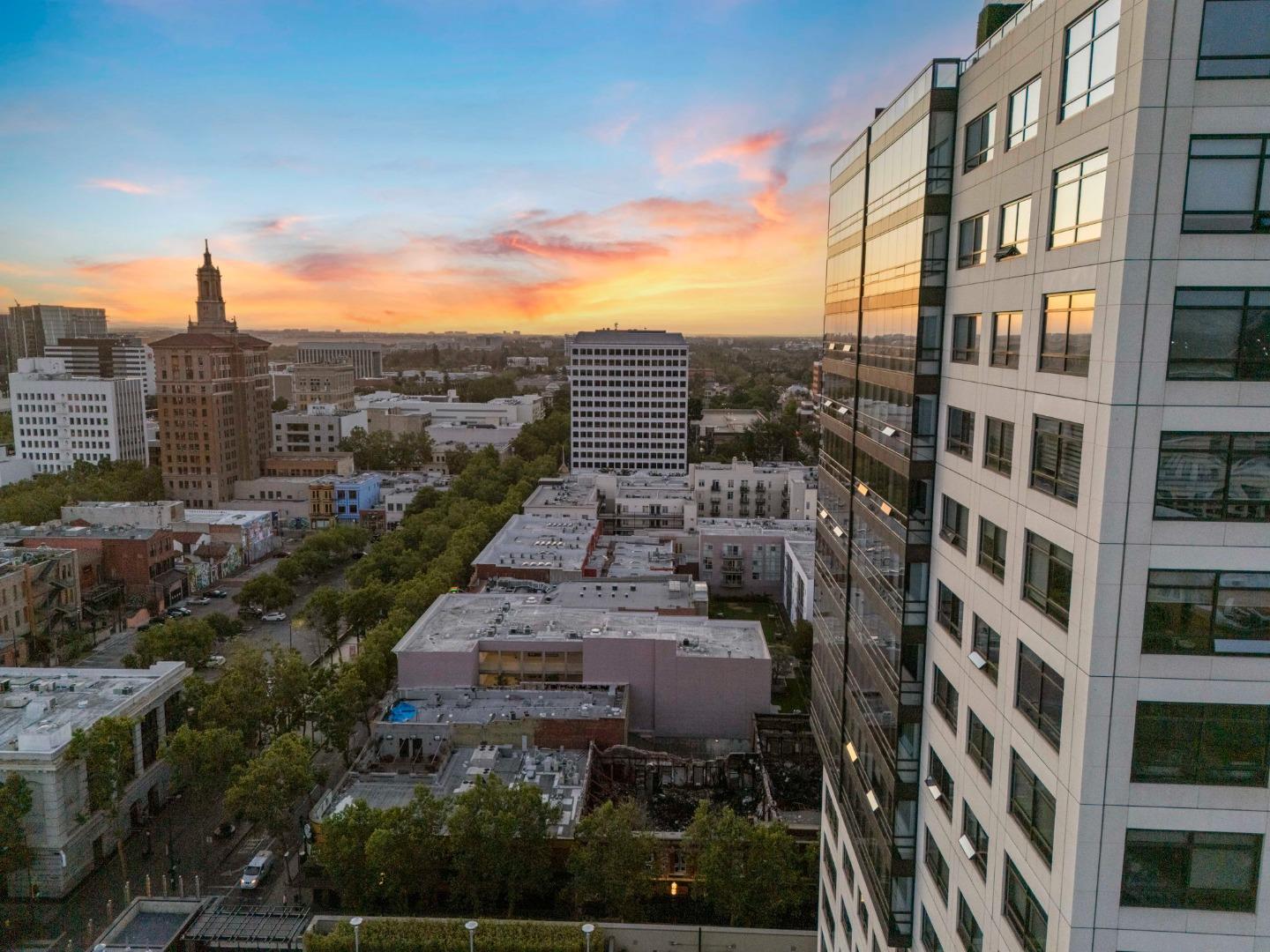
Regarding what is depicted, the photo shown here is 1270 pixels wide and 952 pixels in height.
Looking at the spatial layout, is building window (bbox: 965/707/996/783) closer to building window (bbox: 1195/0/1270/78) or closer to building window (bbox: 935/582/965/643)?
building window (bbox: 935/582/965/643)

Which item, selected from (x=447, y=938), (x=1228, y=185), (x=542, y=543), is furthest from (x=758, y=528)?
(x=1228, y=185)

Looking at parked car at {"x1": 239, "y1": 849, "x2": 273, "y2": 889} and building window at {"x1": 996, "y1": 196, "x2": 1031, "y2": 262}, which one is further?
parked car at {"x1": 239, "y1": 849, "x2": 273, "y2": 889}

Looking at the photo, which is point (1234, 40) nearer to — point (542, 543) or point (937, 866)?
point (937, 866)

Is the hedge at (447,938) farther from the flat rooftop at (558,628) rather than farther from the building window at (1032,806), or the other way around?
the building window at (1032,806)

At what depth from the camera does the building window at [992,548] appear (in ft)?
45.9

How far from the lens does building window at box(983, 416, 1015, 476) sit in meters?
13.7

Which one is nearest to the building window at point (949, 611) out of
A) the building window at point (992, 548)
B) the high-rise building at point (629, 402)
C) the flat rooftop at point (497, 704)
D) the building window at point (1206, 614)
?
the building window at point (992, 548)

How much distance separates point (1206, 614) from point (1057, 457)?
2662mm

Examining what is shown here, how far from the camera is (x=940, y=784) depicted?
17.0m

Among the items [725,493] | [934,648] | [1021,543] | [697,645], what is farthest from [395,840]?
[725,493]

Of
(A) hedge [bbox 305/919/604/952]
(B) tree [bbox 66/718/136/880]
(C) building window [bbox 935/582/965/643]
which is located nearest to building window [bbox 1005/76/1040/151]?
(C) building window [bbox 935/582/965/643]

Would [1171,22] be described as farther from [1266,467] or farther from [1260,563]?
[1260,563]

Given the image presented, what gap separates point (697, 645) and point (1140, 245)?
42239 mm

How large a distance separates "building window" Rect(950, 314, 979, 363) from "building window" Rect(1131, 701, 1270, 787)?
6.59m
